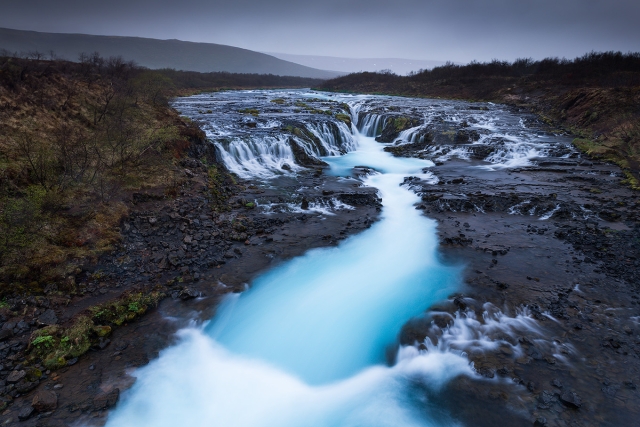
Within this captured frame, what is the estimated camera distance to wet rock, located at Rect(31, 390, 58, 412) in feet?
17.1

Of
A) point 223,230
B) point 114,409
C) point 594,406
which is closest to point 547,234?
point 594,406

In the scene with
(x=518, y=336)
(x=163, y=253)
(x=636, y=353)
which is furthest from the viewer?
(x=163, y=253)

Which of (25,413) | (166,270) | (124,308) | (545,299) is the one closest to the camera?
(25,413)

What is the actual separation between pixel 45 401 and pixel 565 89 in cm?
5005

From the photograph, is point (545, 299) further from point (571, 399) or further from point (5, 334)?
point (5, 334)

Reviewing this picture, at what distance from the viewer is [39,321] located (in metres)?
6.51

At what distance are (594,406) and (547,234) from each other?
7047 mm

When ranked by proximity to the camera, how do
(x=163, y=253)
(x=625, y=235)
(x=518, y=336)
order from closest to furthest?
(x=518, y=336)
(x=163, y=253)
(x=625, y=235)

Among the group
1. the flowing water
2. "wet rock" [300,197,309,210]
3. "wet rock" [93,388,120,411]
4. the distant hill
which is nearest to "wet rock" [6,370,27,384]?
"wet rock" [93,388,120,411]

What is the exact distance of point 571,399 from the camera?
18.0 feet

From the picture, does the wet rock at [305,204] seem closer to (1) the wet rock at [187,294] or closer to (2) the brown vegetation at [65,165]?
(2) the brown vegetation at [65,165]

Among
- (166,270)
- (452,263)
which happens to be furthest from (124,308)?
(452,263)

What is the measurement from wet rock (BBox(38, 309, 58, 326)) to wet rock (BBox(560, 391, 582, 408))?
9587 mm

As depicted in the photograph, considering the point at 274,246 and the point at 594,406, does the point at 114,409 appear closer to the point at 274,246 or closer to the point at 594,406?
the point at 274,246
